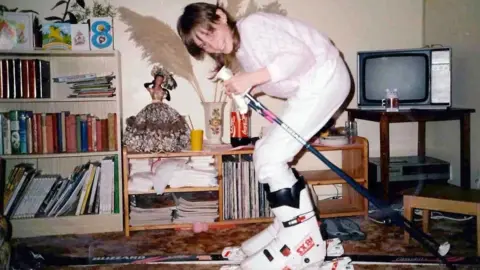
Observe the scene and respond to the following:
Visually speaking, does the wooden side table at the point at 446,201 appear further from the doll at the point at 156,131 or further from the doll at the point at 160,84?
the doll at the point at 160,84

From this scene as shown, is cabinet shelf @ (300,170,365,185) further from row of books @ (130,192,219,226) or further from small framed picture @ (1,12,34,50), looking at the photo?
small framed picture @ (1,12,34,50)

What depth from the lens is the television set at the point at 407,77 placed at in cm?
291

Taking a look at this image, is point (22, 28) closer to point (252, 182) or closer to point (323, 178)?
point (252, 182)

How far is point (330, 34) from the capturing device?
326cm

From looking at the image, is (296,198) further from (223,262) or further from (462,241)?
(462,241)

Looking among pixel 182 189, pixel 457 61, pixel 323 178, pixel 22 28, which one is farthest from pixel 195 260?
pixel 457 61

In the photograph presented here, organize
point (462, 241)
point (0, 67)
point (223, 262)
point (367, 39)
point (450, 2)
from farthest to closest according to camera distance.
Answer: point (367, 39), point (450, 2), point (0, 67), point (462, 241), point (223, 262)

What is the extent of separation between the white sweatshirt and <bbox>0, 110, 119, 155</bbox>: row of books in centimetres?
121

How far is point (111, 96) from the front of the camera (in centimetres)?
276

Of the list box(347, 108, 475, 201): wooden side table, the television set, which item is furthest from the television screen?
box(347, 108, 475, 201): wooden side table

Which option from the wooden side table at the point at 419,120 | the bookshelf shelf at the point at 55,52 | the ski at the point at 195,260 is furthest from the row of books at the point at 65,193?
the wooden side table at the point at 419,120

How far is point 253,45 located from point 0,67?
1.65 metres

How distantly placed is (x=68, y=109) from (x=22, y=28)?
0.58 m

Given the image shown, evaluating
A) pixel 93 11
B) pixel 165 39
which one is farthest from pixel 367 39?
pixel 93 11
